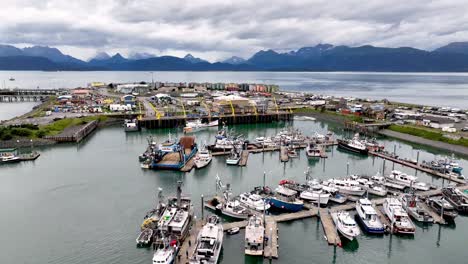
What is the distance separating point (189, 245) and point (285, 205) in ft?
32.2

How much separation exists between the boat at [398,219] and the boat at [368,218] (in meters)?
0.99

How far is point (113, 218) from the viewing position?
28.9 metres

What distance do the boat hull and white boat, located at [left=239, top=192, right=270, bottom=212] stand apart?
2.17 ft

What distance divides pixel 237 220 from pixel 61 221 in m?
15.1

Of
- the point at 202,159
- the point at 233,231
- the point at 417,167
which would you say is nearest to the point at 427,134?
the point at 417,167

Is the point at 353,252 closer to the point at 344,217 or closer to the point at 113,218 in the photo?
the point at 344,217

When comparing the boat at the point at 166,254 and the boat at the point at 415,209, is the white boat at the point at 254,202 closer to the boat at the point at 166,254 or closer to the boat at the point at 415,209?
the boat at the point at 166,254

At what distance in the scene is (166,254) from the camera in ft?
68.0

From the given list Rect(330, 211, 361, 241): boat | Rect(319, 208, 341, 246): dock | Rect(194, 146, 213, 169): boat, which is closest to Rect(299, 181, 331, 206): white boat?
Rect(319, 208, 341, 246): dock

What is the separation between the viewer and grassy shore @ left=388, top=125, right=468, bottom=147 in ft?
179

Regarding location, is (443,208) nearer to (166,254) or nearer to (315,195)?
(315,195)

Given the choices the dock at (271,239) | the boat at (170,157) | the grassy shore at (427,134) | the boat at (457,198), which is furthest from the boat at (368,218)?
the grassy shore at (427,134)

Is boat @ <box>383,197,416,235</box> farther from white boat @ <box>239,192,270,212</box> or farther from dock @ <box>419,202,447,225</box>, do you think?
white boat @ <box>239,192,270,212</box>

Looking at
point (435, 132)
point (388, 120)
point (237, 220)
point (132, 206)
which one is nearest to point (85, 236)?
point (132, 206)
